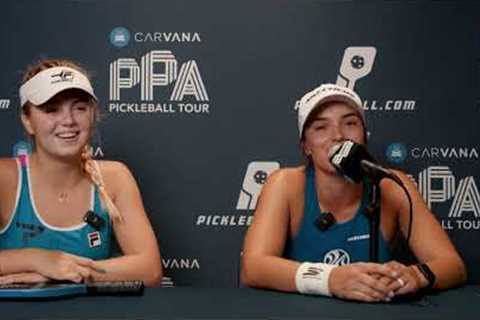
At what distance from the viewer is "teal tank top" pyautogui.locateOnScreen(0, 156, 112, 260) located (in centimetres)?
191

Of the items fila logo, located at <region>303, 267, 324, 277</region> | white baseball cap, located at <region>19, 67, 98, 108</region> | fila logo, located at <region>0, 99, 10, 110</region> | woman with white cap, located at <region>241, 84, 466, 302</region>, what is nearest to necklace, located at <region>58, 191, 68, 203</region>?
white baseball cap, located at <region>19, 67, 98, 108</region>

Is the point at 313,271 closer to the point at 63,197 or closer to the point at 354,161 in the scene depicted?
the point at 354,161

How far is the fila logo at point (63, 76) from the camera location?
1.82 m

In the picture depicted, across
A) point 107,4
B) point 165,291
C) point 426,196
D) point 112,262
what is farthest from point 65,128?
point 426,196

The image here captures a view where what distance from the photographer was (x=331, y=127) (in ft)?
5.97

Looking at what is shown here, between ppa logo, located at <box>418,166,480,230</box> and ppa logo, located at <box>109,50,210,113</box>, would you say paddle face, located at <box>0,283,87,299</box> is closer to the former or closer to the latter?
ppa logo, located at <box>109,50,210,113</box>

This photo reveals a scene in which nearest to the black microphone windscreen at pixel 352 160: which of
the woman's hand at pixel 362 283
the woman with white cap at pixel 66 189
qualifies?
the woman's hand at pixel 362 283

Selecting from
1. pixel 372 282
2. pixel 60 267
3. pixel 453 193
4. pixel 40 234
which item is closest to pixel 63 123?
pixel 40 234

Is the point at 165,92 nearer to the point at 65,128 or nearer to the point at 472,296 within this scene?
the point at 65,128

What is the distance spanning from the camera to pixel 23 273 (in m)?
1.58

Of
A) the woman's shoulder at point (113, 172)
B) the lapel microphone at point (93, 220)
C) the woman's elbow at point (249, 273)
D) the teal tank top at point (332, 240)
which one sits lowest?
the woman's elbow at point (249, 273)

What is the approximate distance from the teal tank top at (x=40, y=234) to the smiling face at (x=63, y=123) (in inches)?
6.3

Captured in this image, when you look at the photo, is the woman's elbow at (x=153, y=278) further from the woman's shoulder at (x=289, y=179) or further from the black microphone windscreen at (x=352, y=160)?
the black microphone windscreen at (x=352, y=160)

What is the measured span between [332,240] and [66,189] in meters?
0.73
